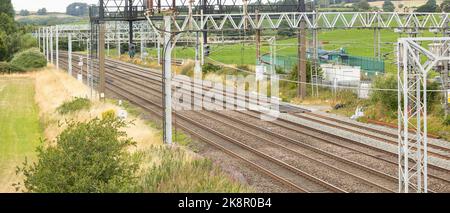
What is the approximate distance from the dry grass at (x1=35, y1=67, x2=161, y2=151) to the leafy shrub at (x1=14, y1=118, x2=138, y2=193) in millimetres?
2956

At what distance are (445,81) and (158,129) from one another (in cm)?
1293

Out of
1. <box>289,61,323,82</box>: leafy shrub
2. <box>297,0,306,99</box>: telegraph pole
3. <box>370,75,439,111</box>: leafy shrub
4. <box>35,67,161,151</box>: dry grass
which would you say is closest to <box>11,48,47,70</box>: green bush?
<box>35,67,161,151</box>: dry grass

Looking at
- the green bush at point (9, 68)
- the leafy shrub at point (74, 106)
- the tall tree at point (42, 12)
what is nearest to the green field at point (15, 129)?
the leafy shrub at point (74, 106)

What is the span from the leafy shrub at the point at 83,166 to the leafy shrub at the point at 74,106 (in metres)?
21.1

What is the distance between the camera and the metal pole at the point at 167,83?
21.9 meters

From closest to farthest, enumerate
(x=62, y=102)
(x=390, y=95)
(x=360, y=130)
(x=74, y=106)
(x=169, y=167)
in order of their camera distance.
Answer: (x=169, y=167), (x=360, y=130), (x=390, y=95), (x=74, y=106), (x=62, y=102)

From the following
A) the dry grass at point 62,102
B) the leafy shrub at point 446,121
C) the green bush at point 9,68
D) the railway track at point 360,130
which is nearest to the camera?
the railway track at point 360,130

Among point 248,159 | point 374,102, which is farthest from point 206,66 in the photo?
point 248,159

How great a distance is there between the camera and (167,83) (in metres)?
22.4

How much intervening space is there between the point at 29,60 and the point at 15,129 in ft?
138

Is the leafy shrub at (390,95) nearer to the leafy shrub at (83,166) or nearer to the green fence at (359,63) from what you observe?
the green fence at (359,63)

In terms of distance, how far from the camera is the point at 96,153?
46.4 feet

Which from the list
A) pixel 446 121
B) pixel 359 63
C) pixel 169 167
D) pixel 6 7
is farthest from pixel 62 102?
pixel 6 7

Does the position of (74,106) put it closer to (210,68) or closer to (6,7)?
(210,68)
